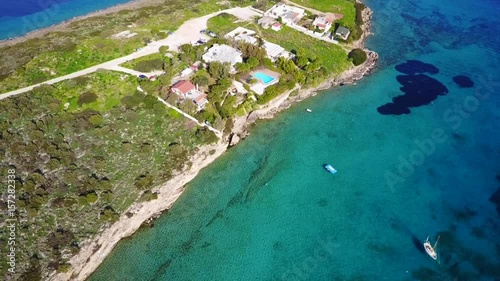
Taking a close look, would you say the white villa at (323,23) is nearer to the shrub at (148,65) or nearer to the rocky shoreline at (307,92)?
the rocky shoreline at (307,92)

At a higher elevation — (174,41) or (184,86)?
(174,41)

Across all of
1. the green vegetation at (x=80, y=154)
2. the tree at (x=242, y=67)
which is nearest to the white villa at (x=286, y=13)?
the tree at (x=242, y=67)

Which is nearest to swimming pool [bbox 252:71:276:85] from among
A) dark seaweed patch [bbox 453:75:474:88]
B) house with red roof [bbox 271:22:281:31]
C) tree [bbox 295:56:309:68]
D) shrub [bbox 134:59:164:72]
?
tree [bbox 295:56:309:68]

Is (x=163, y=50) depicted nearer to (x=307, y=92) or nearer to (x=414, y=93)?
(x=307, y=92)

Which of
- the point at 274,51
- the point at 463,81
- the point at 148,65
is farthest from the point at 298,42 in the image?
the point at 463,81

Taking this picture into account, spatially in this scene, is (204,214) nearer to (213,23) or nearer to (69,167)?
(69,167)

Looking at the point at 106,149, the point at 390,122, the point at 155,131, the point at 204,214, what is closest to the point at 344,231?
the point at 204,214
